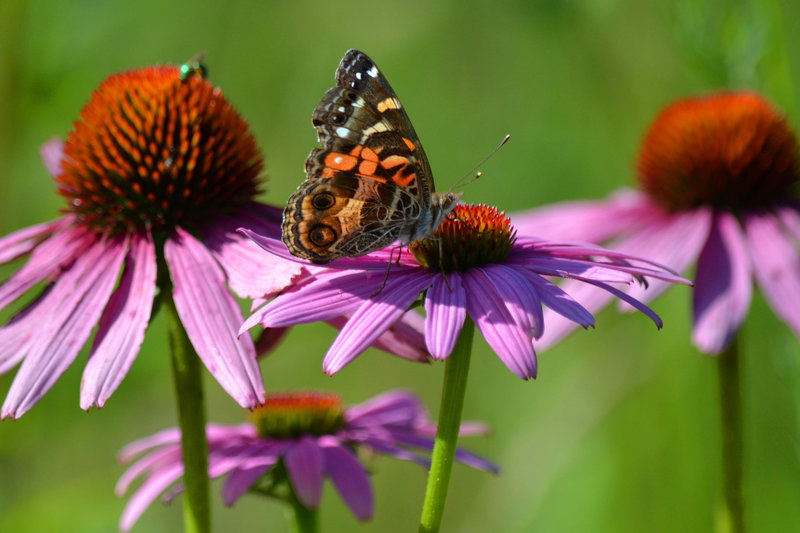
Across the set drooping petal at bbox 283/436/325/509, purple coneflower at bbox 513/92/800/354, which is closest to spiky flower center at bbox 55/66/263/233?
drooping petal at bbox 283/436/325/509

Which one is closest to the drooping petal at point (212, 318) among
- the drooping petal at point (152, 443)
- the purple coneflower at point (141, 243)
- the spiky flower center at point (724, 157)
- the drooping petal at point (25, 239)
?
the purple coneflower at point (141, 243)

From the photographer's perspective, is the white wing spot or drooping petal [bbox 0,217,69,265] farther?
drooping petal [bbox 0,217,69,265]

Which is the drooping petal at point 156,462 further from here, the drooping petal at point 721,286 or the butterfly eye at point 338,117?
the drooping petal at point 721,286

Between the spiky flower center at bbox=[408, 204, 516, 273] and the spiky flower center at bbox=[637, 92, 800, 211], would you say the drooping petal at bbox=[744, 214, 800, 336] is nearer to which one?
the spiky flower center at bbox=[637, 92, 800, 211]

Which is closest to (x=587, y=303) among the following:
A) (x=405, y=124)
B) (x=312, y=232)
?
(x=405, y=124)

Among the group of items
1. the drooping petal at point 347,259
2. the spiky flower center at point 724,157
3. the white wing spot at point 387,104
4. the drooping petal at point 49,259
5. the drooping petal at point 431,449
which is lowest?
the drooping petal at point 431,449

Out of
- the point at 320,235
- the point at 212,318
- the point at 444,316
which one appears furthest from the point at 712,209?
the point at 212,318
